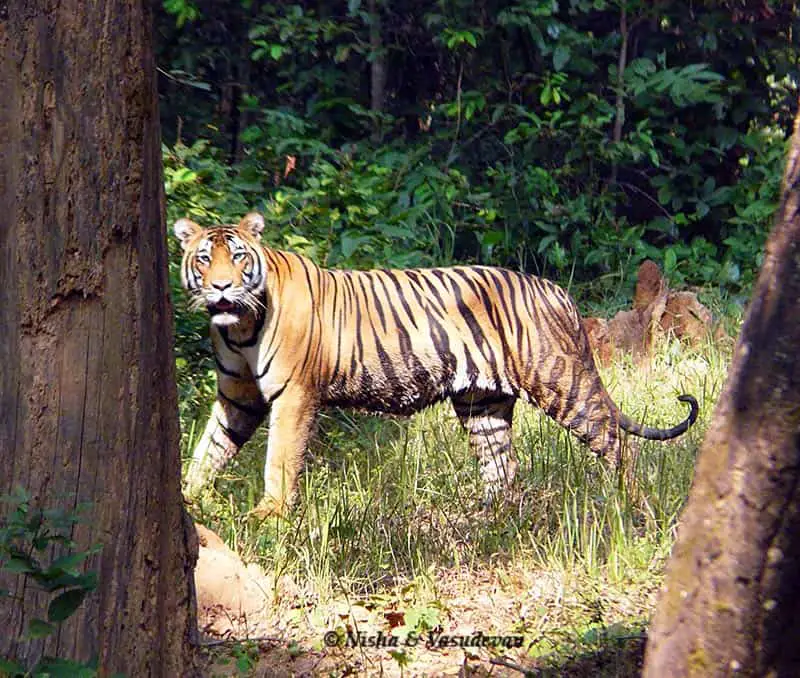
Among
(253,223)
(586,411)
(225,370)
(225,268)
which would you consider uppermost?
(253,223)

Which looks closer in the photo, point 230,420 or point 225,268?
point 225,268

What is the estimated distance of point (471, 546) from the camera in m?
Answer: 4.67

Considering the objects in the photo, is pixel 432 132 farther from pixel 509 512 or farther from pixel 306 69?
pixel 509 512

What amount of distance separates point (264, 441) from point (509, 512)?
2.03 meters

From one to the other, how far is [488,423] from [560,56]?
436 cm

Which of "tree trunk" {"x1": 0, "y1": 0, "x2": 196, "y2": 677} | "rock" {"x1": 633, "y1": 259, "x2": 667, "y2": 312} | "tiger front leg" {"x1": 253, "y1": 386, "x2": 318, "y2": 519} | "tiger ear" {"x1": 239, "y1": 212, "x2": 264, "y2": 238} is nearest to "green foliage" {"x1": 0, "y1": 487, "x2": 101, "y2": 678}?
"tree trunk" {"x1": 0, "y1": 0, "x2": 196, "y2": 677}

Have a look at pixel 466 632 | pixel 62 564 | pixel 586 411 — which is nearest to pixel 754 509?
pixel 62 564

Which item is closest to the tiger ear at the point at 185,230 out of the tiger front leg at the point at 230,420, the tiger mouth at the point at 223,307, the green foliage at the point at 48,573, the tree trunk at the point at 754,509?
the tiger mouth at the point at 223,307

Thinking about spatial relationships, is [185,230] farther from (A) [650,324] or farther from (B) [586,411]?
(A) [650,324]

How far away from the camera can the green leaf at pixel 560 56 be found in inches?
384

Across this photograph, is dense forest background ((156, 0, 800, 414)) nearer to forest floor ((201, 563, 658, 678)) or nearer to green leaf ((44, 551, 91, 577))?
forest floor ((201, 563, 658, 678))

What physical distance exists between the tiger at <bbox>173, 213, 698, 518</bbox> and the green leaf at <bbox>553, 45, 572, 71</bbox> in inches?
149

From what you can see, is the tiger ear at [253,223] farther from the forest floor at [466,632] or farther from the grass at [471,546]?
the forest floor at [466,632]

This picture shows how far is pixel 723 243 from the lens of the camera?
1023 centimetres
